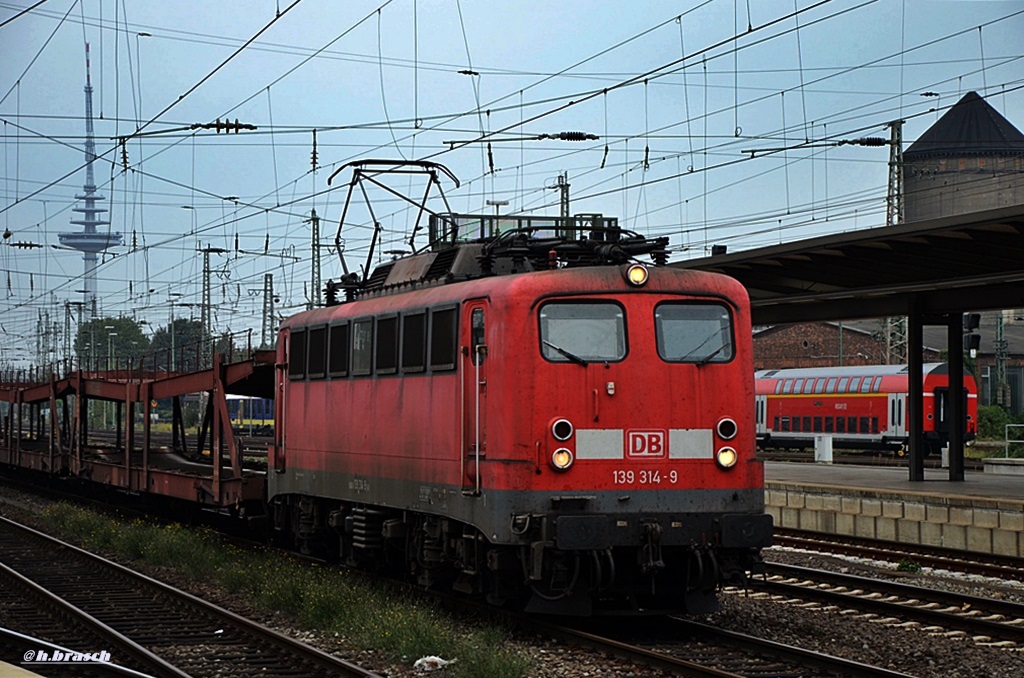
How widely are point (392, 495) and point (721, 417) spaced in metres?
3.70

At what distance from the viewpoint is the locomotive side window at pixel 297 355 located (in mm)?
16844

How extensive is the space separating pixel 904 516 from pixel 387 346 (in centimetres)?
1073

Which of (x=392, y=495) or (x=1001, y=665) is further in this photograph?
(x=392, y=495)

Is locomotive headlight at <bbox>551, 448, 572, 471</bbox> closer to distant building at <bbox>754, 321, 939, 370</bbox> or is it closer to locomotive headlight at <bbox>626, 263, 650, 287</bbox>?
locomotive headlight at <bbox>626, 263, 650, 287</bbox>

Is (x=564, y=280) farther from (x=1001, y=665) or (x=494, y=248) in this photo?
(x=1001, y=665)

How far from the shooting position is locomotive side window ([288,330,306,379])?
16844 millimetres

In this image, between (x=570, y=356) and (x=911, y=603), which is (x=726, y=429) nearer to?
(x=570, y=356)

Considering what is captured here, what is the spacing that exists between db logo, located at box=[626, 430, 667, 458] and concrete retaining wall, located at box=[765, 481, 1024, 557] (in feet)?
30.7

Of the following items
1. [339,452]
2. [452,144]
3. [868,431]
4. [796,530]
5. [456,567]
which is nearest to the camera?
[456,567]

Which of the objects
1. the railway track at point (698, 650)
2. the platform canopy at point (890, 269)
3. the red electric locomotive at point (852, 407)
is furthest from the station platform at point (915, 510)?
the red electric locomotive at point (852, 407)

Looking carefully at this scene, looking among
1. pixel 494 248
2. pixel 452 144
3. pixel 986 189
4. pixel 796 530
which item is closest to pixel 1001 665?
pixel 494 248

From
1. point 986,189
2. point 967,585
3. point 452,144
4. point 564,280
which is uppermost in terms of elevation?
point 986,189

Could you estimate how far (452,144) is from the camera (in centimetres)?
2673

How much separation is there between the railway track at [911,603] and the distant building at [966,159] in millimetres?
65386
